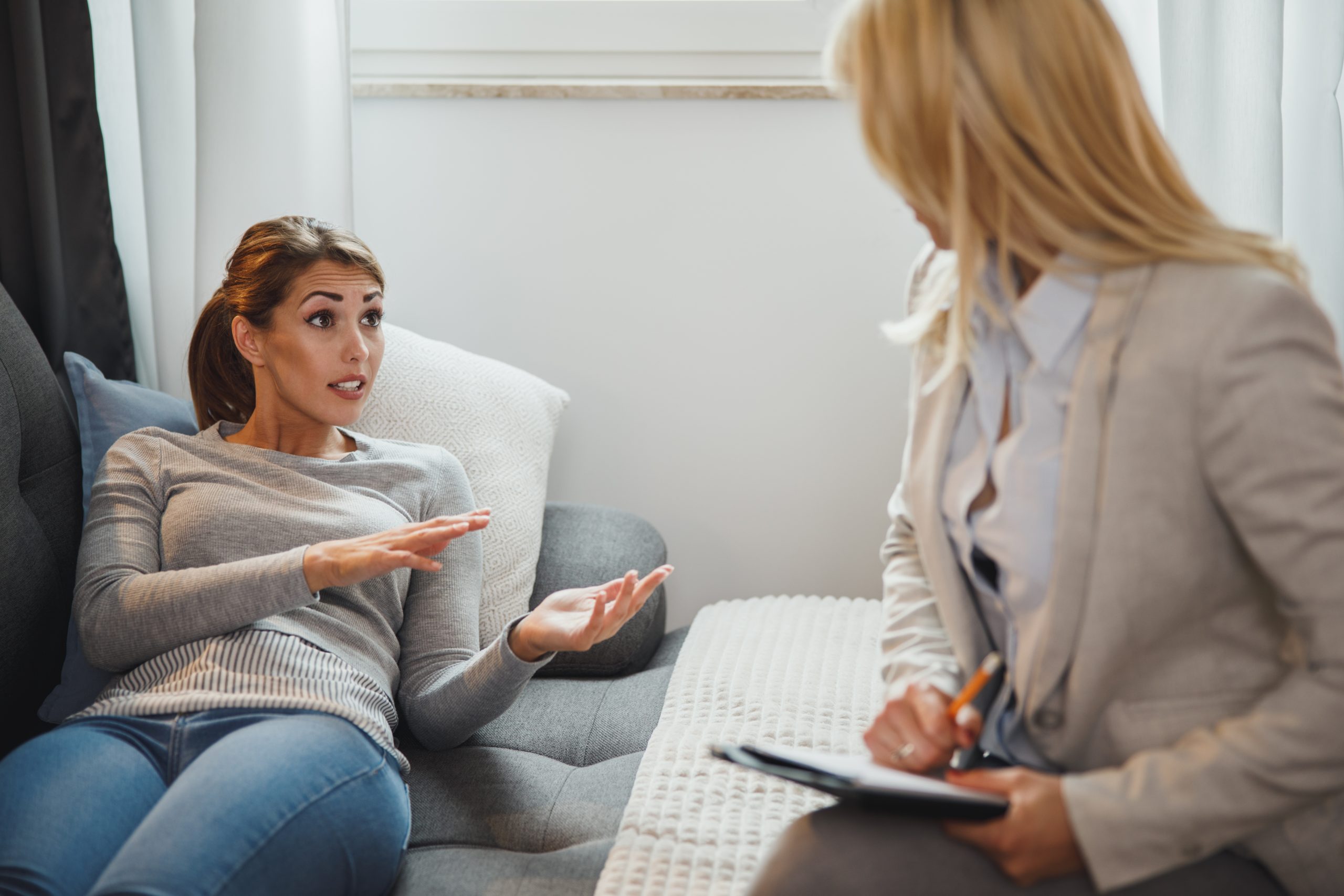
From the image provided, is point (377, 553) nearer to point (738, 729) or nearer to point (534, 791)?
point (534, 791)

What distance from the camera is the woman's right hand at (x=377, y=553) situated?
107 centimetres

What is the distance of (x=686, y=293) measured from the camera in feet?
6.05

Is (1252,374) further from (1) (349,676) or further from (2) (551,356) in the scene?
(2) (551,356)

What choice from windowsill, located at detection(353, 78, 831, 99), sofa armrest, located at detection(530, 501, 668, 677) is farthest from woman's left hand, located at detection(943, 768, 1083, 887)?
windowsill, located at detection(353, 78, 831, 99)

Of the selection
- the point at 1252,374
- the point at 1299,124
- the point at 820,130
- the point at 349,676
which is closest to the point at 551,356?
the point at 820,130

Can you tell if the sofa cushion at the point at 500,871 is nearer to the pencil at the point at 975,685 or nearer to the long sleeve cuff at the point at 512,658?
the long sleeve cuff at the point at 512,658

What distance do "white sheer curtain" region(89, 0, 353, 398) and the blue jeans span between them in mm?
779

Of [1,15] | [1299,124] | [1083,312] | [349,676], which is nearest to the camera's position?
[1083,312]

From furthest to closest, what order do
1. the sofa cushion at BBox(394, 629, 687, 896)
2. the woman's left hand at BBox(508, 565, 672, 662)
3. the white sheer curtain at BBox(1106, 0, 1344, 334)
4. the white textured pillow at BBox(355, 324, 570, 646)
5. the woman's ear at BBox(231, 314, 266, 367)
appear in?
the white textured pillow at BBox(355, 324, 570, 646) < the woman's ear at BBox(231, 314, 266, 367) < the white sheer curtain at BBox(1106, 0, 1344, 334) < the woman's left hand at BBox(508, 565, 672, 662) < the sofa cushion at BBox(394, 629, 687, 896)

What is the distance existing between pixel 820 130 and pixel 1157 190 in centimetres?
110

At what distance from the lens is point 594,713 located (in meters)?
1.36

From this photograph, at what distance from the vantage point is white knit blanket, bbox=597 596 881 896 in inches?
38.1

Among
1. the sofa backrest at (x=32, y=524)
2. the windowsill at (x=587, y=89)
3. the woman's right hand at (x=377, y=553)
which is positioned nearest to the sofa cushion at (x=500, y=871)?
the woman's right hand at (x=377, y=553)

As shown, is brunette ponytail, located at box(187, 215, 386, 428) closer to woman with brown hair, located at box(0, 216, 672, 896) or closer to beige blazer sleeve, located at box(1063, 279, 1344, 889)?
woman with brown hair, located at box(0, 216, 672, 896)
